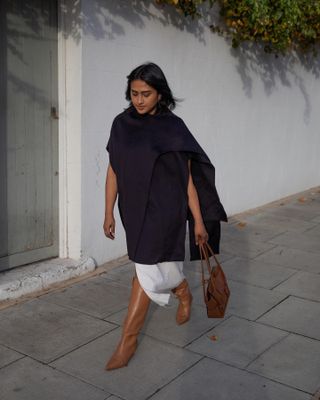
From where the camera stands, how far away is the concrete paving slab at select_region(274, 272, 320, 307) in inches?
183

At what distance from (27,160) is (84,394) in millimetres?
2268

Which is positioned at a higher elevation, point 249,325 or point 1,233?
point 1,233

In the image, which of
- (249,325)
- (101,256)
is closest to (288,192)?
(101,256)

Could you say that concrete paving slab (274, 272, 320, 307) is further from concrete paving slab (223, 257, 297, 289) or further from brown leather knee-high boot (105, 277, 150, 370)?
brown leather knee-high boot (105, 277, 150, 370)

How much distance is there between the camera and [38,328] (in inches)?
151

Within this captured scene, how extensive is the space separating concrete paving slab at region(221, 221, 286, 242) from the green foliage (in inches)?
89.4

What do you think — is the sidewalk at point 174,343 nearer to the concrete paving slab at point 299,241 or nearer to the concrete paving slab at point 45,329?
the concrete paving slab at point 45,329

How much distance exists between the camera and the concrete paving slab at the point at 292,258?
5.44 m

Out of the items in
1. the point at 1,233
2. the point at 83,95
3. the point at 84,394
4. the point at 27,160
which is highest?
the point at 83,95

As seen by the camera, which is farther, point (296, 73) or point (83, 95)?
point (296, 73)

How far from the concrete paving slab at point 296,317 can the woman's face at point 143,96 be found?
1.88 metres

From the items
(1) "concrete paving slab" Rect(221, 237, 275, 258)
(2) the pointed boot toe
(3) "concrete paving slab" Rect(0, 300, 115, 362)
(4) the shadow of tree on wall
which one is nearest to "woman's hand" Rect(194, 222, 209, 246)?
(2) the pointed boot toe

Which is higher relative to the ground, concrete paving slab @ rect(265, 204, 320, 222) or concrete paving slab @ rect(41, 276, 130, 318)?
concrete paving slab @ rect(265, 204, 320, 222)

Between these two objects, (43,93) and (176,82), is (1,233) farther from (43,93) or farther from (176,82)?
(176,82)
